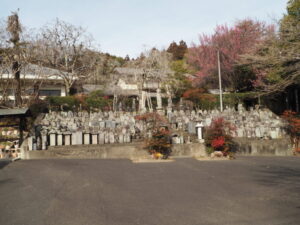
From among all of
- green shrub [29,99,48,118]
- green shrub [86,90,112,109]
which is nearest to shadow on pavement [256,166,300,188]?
green shrub [86,90,112,109]

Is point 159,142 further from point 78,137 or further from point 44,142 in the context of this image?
point 44,142

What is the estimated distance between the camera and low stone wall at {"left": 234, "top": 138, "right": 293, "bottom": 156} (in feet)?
39.3

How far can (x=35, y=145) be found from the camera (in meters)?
10.7

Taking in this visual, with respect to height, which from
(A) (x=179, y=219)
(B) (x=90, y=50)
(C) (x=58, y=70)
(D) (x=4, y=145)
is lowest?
(A) (x=179, y=219)

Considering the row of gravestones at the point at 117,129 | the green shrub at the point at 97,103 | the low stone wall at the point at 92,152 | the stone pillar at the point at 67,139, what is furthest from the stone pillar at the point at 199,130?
the green shrub at the point at 97,103

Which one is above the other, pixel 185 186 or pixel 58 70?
pixel 58 70

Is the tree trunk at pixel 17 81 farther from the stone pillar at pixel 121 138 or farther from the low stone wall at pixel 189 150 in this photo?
the low stone wall at pixel 189 150

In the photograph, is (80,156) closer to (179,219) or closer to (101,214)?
(101,214)

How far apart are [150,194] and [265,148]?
8478 millimetres

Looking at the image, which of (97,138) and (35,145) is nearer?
(35,145)

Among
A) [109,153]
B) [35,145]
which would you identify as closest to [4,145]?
[35,145]

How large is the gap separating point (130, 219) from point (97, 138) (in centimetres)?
802

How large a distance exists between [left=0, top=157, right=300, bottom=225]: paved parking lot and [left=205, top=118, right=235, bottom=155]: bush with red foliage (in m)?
1.93

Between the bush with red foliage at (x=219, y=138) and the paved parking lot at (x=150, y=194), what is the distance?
1.93 m
